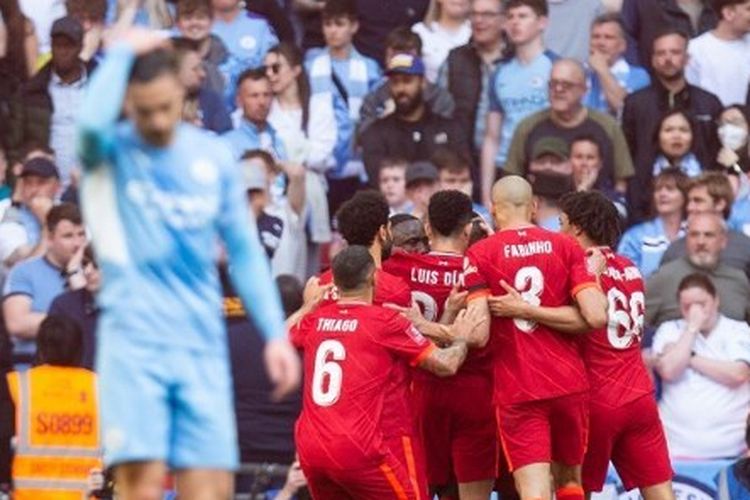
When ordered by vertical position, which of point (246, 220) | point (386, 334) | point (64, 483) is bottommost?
point (64, 483)

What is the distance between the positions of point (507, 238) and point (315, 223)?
641 centimetres

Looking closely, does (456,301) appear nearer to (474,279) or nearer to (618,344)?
(474,279)

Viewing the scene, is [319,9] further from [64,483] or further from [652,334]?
[64,483]

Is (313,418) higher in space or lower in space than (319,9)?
lower

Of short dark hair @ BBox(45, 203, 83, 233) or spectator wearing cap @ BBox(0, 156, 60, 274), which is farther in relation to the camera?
spectator wearing cap @ BBox(0, 156, 60, 274)

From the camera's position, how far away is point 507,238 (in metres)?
13.6

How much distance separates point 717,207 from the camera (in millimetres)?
18656

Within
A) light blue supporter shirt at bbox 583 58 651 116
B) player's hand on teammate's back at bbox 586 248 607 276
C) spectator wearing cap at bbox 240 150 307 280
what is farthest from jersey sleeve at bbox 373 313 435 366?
light blue supporter shirt at bbox 583 58 651 116

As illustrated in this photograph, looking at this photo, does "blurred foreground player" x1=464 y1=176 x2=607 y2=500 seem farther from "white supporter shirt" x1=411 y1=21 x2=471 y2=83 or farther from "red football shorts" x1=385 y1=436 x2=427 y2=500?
"white supporter shirt" x1=411 y1=21 x2=471 y2=83

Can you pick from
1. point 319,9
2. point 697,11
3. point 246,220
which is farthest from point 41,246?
point 246,220

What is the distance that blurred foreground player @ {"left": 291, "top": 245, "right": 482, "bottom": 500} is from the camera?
13.1 meters

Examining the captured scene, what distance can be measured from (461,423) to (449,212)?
4.30 feet

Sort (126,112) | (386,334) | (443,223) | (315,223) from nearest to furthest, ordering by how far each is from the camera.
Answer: (126,112), (386,334), (443,223), (315,223)

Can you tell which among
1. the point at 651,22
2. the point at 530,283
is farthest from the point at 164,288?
the point at 651,22
